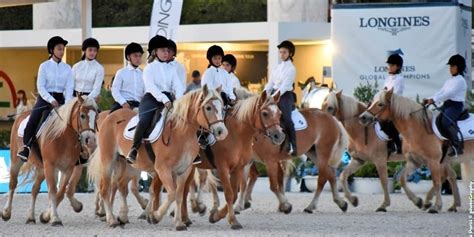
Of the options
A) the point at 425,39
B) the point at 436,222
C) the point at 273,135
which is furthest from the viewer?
the point at 425,39

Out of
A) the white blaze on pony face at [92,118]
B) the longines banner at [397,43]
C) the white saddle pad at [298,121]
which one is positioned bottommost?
the white saddle pad at [298,121]

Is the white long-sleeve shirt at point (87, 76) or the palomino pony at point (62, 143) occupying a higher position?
the white long-sleeve shirt at point (87, 76)

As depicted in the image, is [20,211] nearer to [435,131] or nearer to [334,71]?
[435,131]

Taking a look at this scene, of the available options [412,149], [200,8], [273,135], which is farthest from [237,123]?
[200,8]

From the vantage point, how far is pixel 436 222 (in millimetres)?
17391

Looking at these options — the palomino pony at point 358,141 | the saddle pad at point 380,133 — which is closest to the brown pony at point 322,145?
the palomino pony at point 358,141

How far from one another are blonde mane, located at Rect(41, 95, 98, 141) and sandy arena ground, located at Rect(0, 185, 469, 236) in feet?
3.90

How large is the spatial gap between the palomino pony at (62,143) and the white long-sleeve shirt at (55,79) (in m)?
A: 0.48

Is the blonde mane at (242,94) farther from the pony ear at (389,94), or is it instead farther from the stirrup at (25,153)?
the stirrup at (25,153)

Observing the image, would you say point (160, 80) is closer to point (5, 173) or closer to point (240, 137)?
point (240, 137)

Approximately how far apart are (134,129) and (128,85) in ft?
6.30

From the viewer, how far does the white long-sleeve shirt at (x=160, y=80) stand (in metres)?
16.0

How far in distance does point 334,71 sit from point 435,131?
34.4ft

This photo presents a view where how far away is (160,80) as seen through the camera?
637 inches
